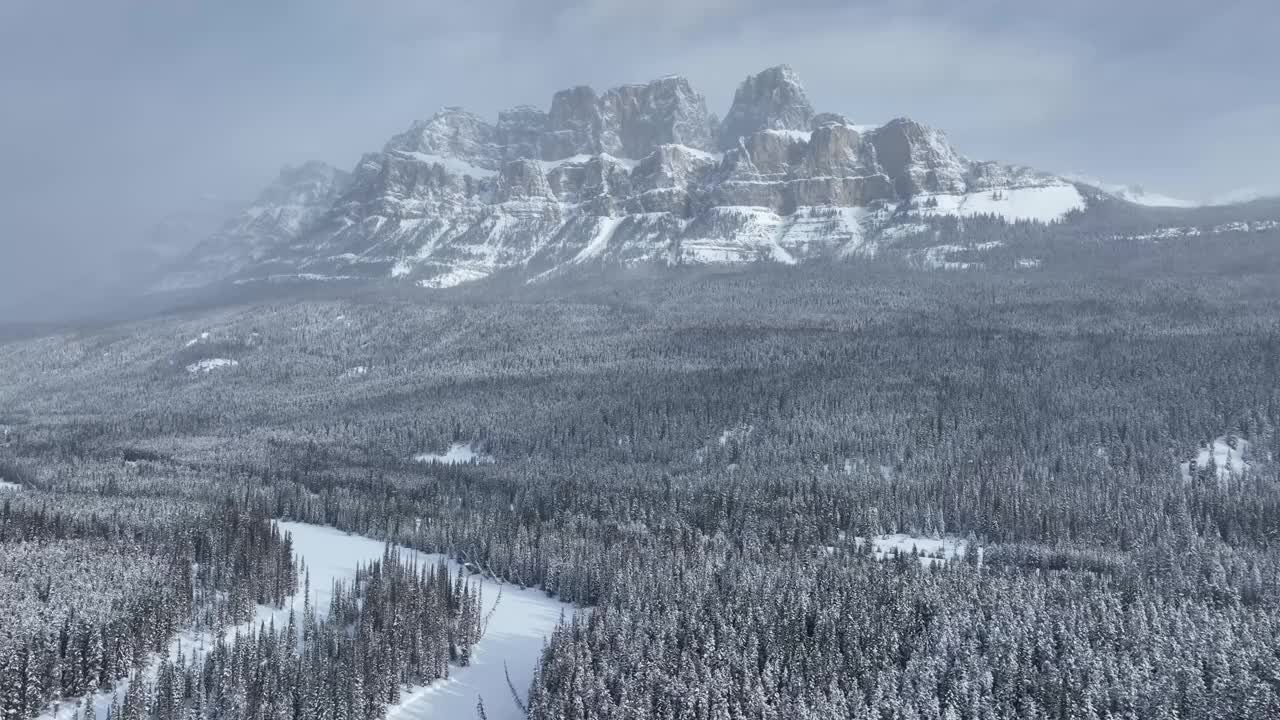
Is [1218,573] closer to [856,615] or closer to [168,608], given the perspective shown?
[856,615]

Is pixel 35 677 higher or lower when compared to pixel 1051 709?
higher

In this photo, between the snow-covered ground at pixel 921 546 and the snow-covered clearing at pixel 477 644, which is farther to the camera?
the snow-covered ground at pixel 921 546

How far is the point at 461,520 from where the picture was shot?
625 ft

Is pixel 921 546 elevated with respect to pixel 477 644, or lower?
lower

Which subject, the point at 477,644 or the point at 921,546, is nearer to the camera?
the point at 477,644

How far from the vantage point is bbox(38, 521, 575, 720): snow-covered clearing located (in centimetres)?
11569

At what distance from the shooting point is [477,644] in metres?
138

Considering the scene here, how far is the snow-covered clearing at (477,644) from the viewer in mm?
115688

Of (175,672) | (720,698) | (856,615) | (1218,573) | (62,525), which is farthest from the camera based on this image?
(62,525)

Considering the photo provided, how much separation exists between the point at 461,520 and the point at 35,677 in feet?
302

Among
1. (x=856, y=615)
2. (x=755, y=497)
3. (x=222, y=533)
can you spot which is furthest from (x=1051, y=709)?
(x=222, y=533)

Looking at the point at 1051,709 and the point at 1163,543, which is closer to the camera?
the point at 1051,709

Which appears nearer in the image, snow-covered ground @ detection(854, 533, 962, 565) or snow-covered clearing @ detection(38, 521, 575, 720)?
snow-covered clearing @ detection(38, 521, 575, 720)

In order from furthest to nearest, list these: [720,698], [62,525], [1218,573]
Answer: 1. [62,525]
2. [1218,573]
3. [720,698]
